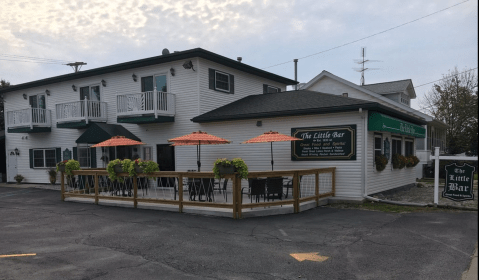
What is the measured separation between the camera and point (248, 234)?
25.4 ft

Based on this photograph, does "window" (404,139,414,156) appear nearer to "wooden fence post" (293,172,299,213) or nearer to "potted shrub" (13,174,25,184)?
"wooden fence post" (293,172,299,213)

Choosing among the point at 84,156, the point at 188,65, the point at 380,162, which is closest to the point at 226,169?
the point at 380,162

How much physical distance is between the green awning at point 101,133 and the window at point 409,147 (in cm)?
1233

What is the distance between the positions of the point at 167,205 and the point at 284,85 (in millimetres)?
13135

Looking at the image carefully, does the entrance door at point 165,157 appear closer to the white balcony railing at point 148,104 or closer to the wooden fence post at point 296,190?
the white balcony railing at point 148,104

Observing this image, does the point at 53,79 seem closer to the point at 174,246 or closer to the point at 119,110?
the point at 119,110

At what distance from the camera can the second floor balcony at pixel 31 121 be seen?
19.9 m

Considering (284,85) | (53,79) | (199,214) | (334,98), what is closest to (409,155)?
(334,98)

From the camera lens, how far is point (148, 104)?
1513 centimetres

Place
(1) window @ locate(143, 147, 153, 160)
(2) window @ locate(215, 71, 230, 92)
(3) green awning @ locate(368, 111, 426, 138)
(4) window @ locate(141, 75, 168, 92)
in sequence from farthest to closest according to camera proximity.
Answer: (1) window @ locate(143, 147, 153, 160)
(2) window @ locate(215, 71, 230, 92)
(4) window @ locate(141, 75, 168, 92)
(3) green awning @ locate(368, 111, 426, 138)

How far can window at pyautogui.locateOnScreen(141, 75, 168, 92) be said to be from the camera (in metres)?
16.2

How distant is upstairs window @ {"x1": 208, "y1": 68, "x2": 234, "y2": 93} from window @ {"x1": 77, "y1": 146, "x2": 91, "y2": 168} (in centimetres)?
792

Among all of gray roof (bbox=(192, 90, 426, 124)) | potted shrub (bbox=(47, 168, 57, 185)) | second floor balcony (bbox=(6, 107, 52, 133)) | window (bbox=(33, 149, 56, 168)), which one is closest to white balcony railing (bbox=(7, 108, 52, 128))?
second floor balcony (bbox=(6, 107, 52, 133))

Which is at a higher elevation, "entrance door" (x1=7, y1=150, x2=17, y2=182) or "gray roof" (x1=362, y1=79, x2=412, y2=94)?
"gray roof" (x1=362, y1=79, x2=412, y2=94)
